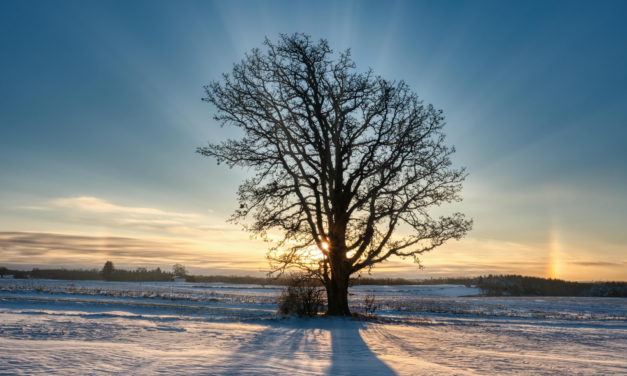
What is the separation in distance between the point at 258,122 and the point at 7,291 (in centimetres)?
2644

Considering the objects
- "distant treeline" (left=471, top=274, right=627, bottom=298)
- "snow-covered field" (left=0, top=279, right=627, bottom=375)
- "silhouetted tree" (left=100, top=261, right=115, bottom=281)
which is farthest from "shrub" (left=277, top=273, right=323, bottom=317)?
"silhouetted tree" (left=100, top=261, right=115, bottom=281)

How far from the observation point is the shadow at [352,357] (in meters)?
6.73

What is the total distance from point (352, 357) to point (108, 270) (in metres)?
108

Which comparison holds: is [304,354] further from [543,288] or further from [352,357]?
[543,288]

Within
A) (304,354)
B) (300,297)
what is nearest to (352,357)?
(304,354)

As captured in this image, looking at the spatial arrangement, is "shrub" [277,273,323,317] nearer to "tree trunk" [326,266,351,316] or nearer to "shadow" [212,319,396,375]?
"tree trunk" [326,266,351,316]

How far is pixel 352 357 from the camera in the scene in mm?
8484

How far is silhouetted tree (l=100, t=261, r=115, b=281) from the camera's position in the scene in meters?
96.8

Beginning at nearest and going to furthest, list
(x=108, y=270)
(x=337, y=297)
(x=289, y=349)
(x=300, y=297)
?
1. (x=289, y=349)
2. (x=300, y=297)
3. (x=337, y=297)
4. (x=108, y=270)

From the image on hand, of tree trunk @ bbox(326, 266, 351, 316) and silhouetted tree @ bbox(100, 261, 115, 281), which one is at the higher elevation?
tree trunk @ bbox(326, 266, 351, 316)

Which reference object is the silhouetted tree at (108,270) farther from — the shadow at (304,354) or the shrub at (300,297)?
the shadow at (304,354)

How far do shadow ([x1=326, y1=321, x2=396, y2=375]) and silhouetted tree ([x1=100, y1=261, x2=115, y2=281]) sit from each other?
100804 mm

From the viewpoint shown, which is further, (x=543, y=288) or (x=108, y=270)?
(x=108, y=270)

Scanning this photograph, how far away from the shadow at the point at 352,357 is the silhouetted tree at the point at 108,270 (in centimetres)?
10080
